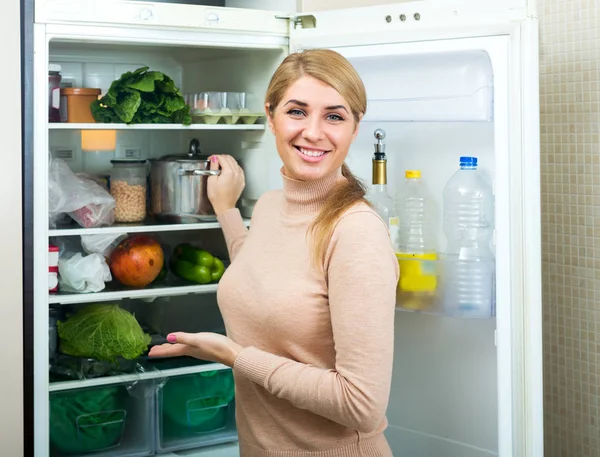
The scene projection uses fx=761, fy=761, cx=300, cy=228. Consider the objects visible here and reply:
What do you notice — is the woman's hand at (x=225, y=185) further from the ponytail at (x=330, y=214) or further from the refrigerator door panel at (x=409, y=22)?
the ponytail at (x=330, y=214)

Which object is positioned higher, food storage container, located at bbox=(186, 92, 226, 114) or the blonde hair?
food storage container, located at bbox=(186, 92, 226, 114)

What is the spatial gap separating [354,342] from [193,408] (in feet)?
3.39

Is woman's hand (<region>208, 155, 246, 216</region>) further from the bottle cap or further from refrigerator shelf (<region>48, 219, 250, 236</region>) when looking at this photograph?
the bottle cap

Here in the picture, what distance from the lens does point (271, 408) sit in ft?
4.82

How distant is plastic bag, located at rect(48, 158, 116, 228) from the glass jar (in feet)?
0.14

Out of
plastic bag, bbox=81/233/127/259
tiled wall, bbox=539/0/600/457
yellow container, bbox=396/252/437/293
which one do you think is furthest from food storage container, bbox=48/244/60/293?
tiled wall, bbox=539/0/600/457

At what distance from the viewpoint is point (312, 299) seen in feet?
4.52

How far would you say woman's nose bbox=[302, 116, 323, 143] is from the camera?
143cm

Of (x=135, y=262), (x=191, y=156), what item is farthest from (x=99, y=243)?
(x=191, y=156)

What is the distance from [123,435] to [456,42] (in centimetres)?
139

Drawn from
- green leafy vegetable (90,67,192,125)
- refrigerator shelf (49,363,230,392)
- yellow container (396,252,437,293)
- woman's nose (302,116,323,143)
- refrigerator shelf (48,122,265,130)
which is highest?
green leafy vegetable (90,67,192,125)

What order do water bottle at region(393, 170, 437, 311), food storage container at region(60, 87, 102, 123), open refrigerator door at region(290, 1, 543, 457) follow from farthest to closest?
1. food storage container at region(60, 87, 102, 123)
2. water bottle at region(393, 170, 437, 311)
3. open refrigerator door at region(290, 1, 543, 457)

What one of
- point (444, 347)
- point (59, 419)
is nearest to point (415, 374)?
point (444, 347)

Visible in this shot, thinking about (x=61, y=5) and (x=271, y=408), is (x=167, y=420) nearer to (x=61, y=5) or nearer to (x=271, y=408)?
(x=271, y=408)
